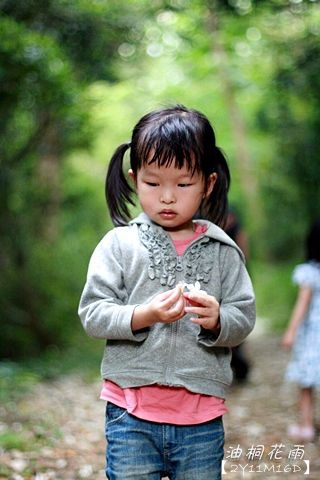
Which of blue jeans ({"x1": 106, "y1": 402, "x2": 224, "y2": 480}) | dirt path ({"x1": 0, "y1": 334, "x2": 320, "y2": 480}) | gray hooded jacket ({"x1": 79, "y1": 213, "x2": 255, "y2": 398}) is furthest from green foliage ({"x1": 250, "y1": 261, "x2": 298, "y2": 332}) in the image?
blue jeans ({"x1": 106, "y1": 402, "x2": 224, "y2": 480})

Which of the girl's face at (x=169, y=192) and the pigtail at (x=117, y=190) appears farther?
the pigtail at (x=117, y=190)

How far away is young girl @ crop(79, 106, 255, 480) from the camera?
2078 mm

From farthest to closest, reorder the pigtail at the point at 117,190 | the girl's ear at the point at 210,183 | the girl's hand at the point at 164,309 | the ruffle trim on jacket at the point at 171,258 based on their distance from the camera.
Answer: the pigtail at the point at 117,190, the girl's ear at the point at 210,183, the ruffle trim on jacket at the point at 171,258, the girl's hand at the point at 164,309

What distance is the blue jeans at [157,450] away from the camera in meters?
2.06

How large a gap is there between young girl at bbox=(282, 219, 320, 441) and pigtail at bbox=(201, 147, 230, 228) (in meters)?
1.96

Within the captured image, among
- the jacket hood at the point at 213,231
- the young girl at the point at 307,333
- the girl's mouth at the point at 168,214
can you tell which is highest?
the girl's mouth at the point at 168,214

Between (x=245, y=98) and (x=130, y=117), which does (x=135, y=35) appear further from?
(x=245, y=98)

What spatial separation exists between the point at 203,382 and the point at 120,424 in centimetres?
31

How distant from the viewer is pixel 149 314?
196 centimetres

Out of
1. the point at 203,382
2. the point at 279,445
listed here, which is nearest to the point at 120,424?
the point at 203,382

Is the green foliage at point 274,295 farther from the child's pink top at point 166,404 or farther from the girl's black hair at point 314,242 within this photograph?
the child's pink top at point 166,404

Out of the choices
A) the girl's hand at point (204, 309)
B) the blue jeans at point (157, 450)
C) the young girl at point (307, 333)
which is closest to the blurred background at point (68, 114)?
the young girl at point (307, 333)

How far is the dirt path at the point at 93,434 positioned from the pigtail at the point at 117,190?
1.67 m

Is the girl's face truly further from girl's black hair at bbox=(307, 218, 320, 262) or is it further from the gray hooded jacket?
girl's black hair at bbox=(307, 218, 320, 262)
